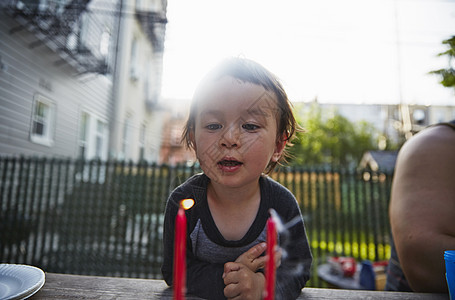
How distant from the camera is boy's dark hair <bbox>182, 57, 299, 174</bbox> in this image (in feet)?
2.32

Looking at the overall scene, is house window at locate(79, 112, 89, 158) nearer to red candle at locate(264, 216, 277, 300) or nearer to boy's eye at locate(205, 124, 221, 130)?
boy's eye at locate(205, 124, 221, 130)

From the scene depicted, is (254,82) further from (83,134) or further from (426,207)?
(83,134)

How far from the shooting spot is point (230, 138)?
625 mm

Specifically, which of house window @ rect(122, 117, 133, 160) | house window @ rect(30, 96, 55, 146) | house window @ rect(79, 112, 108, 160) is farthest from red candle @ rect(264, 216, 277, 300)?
house window @ rect(122, 117, 133, 160)

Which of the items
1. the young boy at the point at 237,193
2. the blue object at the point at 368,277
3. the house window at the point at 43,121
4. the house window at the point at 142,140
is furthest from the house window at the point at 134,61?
the young boy at the point at 237,193

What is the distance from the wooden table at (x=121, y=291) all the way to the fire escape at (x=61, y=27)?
6.01m

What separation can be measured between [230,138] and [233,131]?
2 centimetres

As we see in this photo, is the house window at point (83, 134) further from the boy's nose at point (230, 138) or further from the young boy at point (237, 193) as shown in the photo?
the boy's nose at point (230, 138)

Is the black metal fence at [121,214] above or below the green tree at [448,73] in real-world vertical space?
below

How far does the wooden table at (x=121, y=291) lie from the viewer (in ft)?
2.31

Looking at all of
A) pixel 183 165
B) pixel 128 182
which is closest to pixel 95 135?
pixel 128 182

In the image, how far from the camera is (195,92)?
743 mm

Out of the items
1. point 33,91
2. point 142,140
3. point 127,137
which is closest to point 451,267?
point 33,91

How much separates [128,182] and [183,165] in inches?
40.3
